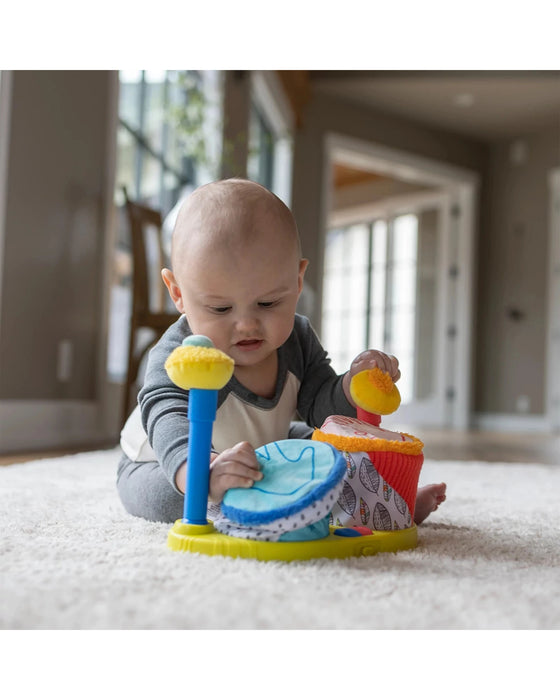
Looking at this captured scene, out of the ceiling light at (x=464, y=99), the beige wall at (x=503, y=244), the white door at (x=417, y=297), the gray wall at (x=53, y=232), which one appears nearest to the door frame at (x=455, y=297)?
the white door at (x=417, y=297)

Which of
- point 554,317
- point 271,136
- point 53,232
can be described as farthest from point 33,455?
point 554,317

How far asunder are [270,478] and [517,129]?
6.25 meters

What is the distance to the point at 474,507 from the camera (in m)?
1.32

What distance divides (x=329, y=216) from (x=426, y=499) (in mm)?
5148

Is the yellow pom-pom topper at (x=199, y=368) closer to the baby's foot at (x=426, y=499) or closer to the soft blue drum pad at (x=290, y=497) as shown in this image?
the soft blue drum pad at (x=290, y=497)

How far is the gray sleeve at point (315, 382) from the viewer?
115 cm

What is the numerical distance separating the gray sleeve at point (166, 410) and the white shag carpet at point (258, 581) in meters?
0.10

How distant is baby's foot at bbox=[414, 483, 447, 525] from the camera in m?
1.07

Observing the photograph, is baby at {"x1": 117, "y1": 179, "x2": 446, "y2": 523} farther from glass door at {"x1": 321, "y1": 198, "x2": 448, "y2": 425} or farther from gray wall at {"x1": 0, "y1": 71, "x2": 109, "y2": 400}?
glass door at {"x1": 321, "y1": 198, "x2": 448, "y2": 425}

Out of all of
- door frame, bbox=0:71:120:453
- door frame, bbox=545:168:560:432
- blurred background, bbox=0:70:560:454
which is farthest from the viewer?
door frame, bbox=545:168:560:432

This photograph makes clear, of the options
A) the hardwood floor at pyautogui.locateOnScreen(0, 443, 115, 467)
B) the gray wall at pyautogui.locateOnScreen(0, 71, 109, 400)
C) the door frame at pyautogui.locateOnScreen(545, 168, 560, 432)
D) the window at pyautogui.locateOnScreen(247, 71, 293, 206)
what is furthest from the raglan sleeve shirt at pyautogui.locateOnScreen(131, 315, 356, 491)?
the door frame at pyautogui.locateOnScreen(545, 168, 560, 432)

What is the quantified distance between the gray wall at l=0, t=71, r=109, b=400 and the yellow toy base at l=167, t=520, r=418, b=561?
1698 millimetres
